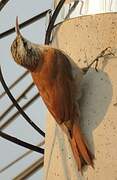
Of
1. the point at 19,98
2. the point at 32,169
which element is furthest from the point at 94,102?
the point at 19,98

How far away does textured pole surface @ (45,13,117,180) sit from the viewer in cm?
129

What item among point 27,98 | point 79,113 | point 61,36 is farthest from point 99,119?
point 27,98

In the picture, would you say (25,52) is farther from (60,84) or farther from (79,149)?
(79,149)

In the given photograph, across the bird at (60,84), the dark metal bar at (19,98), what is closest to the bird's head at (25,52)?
the bird at (60,84)

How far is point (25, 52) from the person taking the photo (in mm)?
1460

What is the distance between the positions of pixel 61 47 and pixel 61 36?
0.09 feet

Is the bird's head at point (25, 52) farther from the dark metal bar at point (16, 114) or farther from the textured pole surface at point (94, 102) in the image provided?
the dark metal bar at point (16, 114)

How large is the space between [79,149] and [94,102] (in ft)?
0.37

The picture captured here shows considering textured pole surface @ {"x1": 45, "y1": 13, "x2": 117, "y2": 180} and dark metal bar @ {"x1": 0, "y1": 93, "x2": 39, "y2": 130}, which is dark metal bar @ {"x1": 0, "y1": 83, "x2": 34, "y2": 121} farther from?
textured pole surface @ {"x1": 45, "y1": 13, "x2": 117, "y2": 180}

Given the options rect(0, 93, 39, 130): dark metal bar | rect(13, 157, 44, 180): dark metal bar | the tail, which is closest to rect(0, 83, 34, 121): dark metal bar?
rect(0, 93, 39, 130): dark metal bar

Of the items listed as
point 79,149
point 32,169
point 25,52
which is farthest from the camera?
point 32,169

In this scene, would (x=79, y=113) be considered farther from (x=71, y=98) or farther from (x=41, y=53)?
(x=41, y=53)

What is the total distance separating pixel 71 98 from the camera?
1.33m

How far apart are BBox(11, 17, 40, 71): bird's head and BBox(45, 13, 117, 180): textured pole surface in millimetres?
81
